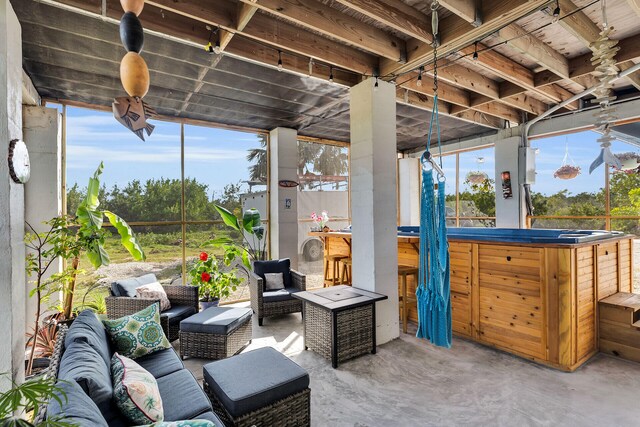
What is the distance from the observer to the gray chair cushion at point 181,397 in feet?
5.88

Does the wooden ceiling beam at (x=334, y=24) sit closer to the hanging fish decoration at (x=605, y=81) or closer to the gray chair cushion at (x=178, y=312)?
the hanging fish decoration at (x=605, y=81)

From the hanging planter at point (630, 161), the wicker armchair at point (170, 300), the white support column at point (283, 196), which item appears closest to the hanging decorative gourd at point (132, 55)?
the wicker armchair at point (170, 300)

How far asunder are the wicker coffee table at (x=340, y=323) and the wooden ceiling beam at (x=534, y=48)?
302 cm

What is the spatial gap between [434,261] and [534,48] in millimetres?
2844

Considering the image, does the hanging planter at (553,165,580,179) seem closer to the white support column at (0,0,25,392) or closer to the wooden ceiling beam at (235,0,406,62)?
the wooden ceiling beam at (235,0,406,62)

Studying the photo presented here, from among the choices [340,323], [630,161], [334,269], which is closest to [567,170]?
[630,161]

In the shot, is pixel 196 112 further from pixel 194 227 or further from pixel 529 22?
pixel 529 22

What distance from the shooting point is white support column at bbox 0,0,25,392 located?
1.93 metres

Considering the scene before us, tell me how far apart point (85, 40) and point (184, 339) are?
3150 mm

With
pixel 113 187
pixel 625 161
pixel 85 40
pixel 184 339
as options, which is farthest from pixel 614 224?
pixel 113 187

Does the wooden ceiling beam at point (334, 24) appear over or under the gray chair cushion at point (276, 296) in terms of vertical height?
over

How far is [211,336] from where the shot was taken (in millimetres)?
3285

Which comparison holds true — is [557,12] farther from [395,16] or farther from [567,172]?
[567,172]

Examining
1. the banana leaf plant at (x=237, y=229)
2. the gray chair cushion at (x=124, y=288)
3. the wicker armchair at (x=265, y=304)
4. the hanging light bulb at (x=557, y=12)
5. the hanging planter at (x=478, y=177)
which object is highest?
the hanging light bulb at (x=557, y=12)
